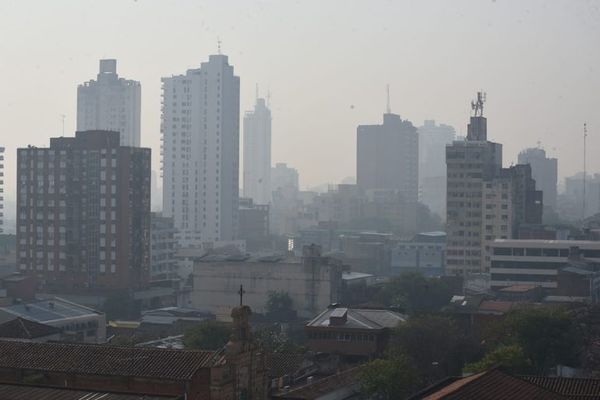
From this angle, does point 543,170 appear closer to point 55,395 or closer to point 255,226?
point 255,226

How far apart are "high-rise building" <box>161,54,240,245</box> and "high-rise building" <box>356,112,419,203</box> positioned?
47.8 m

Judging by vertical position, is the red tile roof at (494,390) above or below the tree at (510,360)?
above

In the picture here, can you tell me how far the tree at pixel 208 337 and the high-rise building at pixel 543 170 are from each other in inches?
4704

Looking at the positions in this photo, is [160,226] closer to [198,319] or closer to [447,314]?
[198,319]

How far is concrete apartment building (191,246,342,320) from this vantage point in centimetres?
5694

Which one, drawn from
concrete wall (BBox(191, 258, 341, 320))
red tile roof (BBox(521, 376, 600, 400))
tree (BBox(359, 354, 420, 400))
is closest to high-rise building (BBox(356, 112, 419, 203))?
concrete wall (BBox(191, 258, 341, 320))

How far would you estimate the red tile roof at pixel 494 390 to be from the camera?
71.1ft

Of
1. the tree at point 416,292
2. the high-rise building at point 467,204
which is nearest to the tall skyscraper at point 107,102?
the high-rise building at point 467,204

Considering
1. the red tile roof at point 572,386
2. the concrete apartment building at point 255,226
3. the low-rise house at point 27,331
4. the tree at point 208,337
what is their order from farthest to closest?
the concrete apartment building at point 255,226, the tree at point 208,337, the low-rise house at point 27,331, the red tile roof at point 572,386

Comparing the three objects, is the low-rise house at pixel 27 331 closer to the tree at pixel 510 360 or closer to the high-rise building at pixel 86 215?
the tree at pixel 510 360

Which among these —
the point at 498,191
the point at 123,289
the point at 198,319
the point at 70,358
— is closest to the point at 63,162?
the point at 123,289

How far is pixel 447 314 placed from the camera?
45.8 meters

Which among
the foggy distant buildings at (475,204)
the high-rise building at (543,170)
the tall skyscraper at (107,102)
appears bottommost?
the foggy distant buildings at (475,204)

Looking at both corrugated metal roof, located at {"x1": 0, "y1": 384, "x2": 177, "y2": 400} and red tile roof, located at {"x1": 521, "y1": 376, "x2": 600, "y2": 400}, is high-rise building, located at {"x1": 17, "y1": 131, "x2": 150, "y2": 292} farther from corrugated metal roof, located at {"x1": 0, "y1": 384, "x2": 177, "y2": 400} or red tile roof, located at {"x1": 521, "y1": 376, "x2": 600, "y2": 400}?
corrugated metal roof, located at {"x1": 0, "y1": 384, "x2": 177, "y2": 400}
